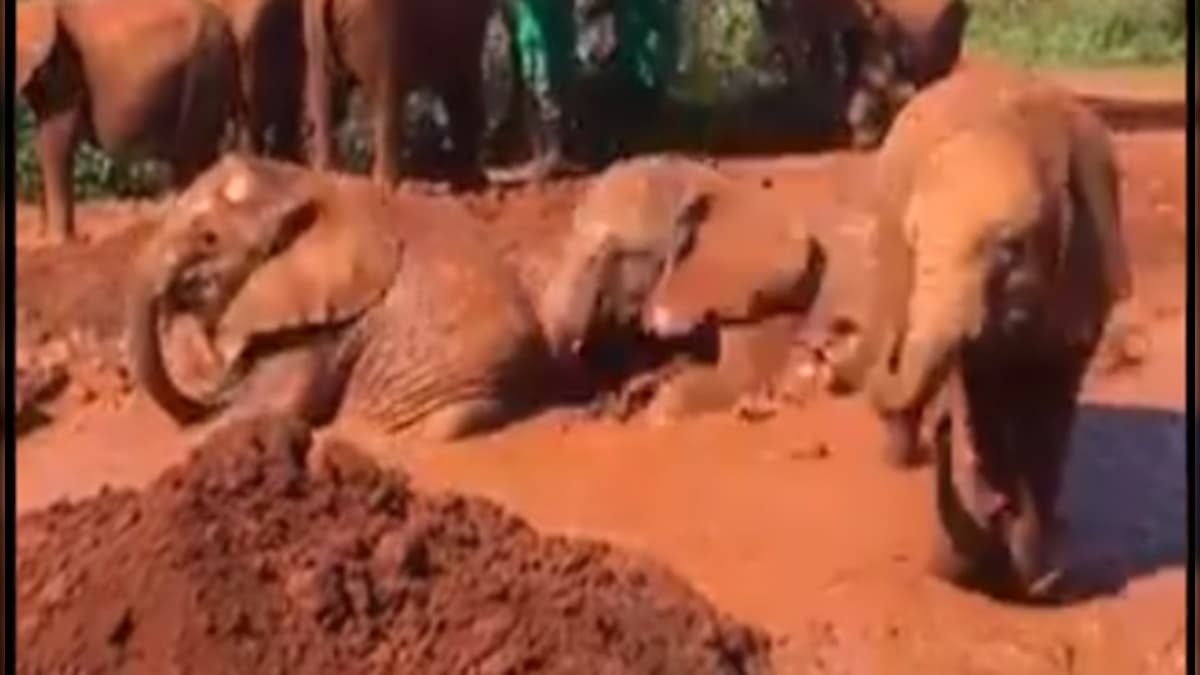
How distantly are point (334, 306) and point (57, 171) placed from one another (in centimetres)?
53

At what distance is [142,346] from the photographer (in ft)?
14.7

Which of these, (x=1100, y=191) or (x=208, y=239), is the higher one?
(x=208, y=239)

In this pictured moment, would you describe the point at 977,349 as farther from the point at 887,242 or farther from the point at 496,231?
the point at 496,231

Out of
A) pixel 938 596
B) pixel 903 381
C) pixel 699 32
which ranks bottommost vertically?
pixel 938 596

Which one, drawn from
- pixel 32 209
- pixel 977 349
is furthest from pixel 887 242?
pixel 32 209

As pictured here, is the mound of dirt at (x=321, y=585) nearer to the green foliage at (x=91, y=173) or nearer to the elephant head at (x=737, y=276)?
the green foliage at (x=91, y=173)

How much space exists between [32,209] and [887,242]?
901 millimetres

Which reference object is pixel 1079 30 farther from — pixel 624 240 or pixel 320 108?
pixel 320 108

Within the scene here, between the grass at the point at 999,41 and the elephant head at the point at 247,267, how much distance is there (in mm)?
73

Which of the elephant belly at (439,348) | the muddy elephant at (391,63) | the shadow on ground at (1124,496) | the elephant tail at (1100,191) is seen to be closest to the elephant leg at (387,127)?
the muddy elephant at (391,63)

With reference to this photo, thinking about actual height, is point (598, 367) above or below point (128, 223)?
below

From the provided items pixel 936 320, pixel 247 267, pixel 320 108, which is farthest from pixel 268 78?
pixel 936 320

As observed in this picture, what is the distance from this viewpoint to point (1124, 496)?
5.06m

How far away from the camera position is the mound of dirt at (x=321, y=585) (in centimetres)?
426
